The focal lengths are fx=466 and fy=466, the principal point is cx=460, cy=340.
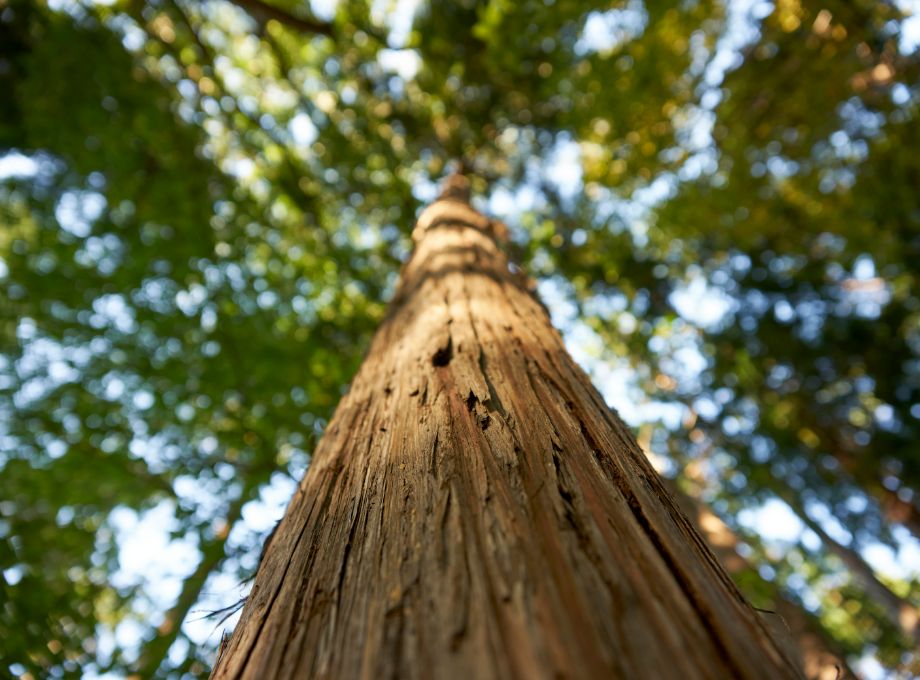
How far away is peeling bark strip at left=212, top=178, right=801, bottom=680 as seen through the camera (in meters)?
0.65

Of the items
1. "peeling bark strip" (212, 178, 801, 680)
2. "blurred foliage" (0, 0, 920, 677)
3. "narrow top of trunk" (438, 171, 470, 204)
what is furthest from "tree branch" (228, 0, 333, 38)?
"peeling bark strip" (212, 178, 801, 680)

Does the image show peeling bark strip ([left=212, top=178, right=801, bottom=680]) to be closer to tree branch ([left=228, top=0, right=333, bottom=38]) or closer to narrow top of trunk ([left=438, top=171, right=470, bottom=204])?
narrow top of trunk ([left=438, top=171, right=470, bottom=204])

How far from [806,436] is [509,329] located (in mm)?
10683

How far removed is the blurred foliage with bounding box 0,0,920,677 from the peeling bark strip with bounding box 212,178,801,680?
2.96 m

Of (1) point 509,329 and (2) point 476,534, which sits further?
(1) point 509,329

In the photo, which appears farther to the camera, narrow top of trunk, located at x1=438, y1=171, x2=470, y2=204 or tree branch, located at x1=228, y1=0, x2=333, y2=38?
tree branch, located at x1=228, y1=0, x2=333, y2=38

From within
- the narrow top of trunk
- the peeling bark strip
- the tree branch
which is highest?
the tree branch

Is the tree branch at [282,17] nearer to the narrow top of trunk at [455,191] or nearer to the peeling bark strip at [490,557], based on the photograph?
the narrow top of trunk at [455,191]

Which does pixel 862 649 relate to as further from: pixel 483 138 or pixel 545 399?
pixel 545 399

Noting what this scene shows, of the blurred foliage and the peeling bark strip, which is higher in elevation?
the blurred foliage

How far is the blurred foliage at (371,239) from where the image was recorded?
5.27m

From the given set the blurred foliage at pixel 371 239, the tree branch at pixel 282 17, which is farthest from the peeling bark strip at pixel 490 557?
the tree branch at pixel 282 17

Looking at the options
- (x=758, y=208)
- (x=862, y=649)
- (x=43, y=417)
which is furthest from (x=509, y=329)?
(x=862, y=649)

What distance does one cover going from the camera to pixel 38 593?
3.09m
